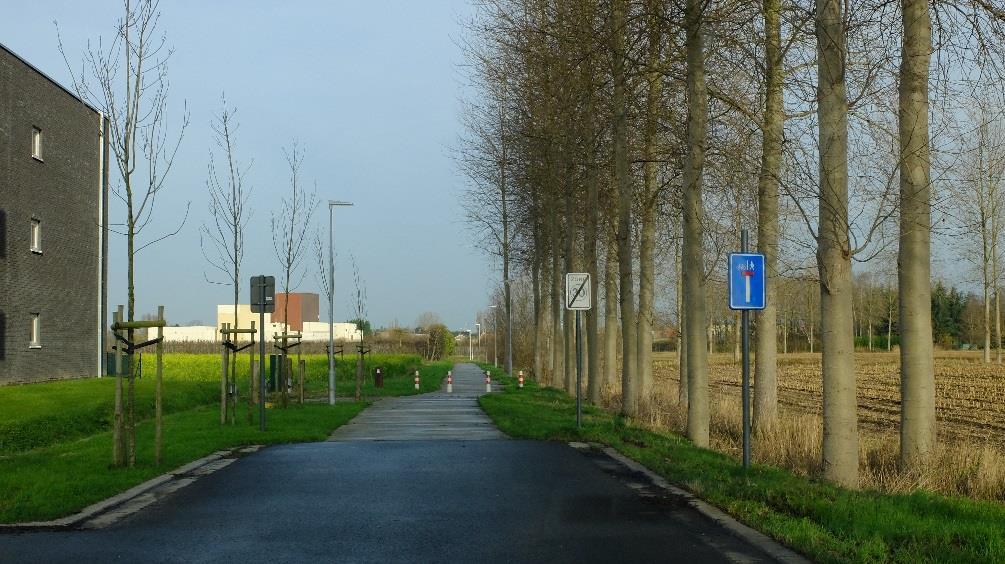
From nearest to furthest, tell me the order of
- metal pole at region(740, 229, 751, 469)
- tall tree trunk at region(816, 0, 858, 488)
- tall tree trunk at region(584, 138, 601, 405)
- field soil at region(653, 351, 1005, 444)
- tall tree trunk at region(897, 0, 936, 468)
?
tall tree trunk at region(816, 0, 858, 488)
metal pole at region(740, 229, 751, 469)
tall tree trunk at region(897, 0, 936, 468)
field soil at region(653, 351, 1005, 444)
tall tree trunk at region(584, 138, 601, 405)

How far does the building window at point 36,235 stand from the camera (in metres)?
35.7

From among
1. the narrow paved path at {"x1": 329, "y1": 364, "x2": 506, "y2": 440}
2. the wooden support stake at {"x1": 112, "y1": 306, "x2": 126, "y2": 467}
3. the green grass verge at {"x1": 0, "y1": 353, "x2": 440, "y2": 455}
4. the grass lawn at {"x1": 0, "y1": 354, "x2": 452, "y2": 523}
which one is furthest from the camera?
the green grass verge at {"x1": 0, "y1": 353, "x2": 440, "y2": 455}

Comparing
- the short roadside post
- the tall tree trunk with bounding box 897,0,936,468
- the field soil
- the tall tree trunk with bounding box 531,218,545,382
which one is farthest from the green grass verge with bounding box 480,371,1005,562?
the tall tree trunk with bounding box 531,218,545,382

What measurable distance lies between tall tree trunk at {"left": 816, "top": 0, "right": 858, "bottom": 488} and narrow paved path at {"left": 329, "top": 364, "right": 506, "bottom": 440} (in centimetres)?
828

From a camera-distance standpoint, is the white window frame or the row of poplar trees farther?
the white window frame

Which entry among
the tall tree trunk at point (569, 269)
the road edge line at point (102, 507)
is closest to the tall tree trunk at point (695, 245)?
the road edge line at point (102, 507)

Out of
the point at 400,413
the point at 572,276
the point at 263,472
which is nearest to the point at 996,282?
the point at 400,413

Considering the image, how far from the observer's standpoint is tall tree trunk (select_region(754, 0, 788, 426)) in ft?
56.4

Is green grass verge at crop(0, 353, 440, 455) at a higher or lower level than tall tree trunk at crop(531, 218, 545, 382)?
lower

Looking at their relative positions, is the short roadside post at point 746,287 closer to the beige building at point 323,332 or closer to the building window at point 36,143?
the building window at point 36,143

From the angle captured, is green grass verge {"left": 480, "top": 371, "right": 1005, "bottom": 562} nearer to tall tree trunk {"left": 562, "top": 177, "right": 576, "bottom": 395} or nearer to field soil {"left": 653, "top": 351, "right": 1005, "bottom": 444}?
field soil {"left": 653, "top": 351, "right": 1005, "bottom": 444}

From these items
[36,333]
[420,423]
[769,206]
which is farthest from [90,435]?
[36,333]

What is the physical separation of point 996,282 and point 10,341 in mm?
46204

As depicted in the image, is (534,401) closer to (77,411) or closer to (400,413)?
(400,413)
